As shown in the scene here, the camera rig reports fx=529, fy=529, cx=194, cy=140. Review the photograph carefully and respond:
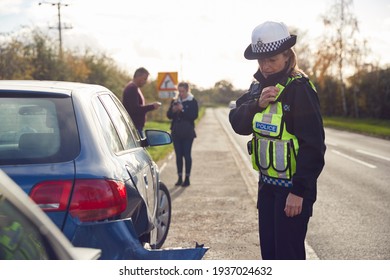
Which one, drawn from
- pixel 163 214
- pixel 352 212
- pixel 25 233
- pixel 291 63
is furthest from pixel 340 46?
pixel 25 233

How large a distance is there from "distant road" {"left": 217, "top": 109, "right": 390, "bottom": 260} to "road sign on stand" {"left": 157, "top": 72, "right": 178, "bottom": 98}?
22.2 feet

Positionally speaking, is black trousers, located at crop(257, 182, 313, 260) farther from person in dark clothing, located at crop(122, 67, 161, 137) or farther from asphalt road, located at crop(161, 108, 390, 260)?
person in dark clothing, located at crop(122, 67, 161, 137)

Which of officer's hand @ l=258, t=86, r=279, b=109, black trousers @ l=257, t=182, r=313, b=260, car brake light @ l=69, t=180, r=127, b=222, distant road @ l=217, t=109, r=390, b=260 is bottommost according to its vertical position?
distant road @ l=217, t=109, r=390, b=260

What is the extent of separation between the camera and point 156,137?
496cm

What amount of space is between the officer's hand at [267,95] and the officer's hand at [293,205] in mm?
529

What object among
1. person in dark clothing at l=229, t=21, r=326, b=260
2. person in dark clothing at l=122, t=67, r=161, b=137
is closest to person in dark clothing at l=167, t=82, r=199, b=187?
person in dark clothing at l=122, t=67, r=161, b=137

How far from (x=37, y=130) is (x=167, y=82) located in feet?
52.0

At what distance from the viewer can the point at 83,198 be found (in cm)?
255

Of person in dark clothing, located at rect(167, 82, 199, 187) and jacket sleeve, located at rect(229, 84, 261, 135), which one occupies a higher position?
jacket sleeve, located at rect(229, 84, 261, 135)

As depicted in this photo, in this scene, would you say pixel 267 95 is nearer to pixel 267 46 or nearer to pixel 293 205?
pixel 267 46

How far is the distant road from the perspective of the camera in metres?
5.15

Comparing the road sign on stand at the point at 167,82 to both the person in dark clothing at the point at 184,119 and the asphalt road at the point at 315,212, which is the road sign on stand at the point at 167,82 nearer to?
the asphalt road at the point at 315,212
